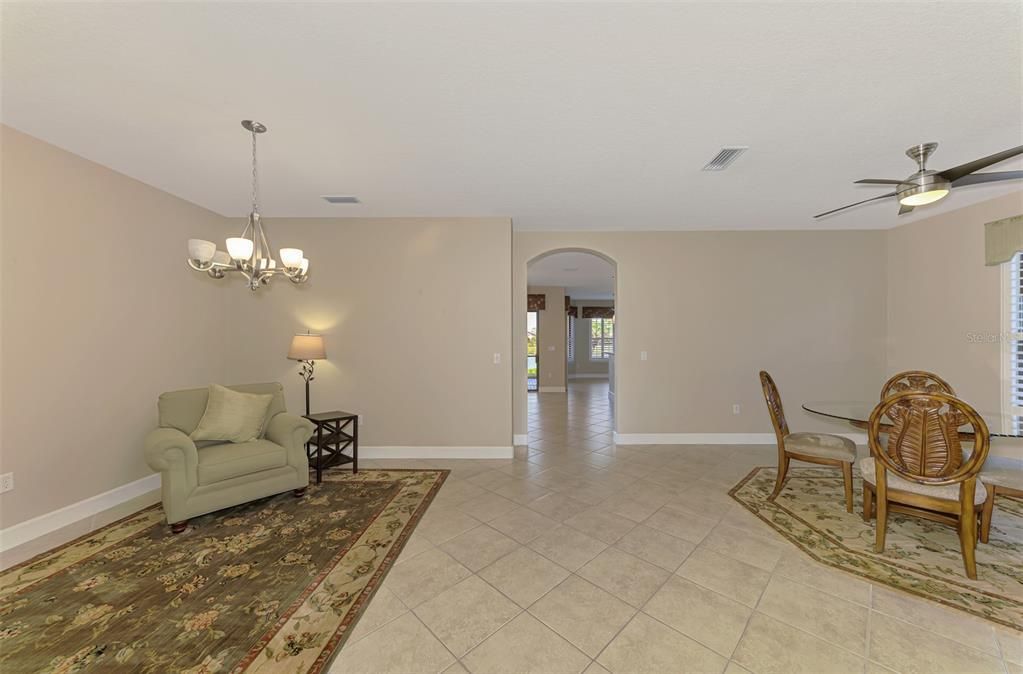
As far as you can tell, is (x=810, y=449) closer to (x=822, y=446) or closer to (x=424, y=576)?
(x=822, y=446)

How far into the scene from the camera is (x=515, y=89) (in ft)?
6.59

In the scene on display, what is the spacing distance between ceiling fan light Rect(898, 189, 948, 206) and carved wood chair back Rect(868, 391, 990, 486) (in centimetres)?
126

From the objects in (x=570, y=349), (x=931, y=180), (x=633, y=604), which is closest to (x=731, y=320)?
(x=931, y=180)

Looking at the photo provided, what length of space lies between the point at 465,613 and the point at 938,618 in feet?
7.75

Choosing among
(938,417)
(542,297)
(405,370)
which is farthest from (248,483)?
(542,297)

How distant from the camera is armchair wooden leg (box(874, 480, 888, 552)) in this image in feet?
7.69

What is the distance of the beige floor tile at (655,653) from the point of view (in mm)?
1572

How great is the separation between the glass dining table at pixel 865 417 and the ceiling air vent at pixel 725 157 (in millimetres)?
2022

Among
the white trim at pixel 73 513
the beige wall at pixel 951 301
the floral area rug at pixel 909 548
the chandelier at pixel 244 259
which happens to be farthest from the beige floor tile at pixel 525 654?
the beige wall at pixel 951 301

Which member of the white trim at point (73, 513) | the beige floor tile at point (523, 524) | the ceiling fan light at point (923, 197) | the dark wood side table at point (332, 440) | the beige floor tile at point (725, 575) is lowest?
the beige floor tile at point (523, 524)

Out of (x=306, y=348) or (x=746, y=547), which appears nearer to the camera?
(x=746, y=547)

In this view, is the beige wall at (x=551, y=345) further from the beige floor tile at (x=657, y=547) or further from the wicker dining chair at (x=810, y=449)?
the beige floor tile at (x=657, y=547)

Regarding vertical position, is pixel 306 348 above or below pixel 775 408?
above

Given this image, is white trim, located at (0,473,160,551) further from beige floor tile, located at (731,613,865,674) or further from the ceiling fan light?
the ceiling fan light
